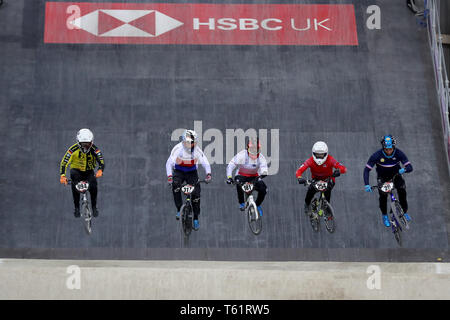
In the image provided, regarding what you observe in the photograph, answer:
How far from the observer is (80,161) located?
1636cm

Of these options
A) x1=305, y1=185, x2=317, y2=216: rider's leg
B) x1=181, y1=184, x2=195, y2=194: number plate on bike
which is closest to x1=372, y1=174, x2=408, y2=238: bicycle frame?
x1=305, y1=185, x2=317, y2=216: rider's leg

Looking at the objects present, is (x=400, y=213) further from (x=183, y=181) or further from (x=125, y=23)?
(x=125, y=23)

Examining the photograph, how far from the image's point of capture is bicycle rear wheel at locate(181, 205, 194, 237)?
1656 cm

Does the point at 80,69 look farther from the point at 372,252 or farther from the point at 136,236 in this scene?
the point at 372,252

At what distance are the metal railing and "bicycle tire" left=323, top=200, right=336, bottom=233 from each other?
463 cm

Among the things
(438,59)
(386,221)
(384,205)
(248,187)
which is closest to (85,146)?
(248,187)

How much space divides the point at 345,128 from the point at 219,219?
4326 mm

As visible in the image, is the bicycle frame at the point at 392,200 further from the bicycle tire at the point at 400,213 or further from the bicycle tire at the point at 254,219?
the bicycle tire at the point at 254,219

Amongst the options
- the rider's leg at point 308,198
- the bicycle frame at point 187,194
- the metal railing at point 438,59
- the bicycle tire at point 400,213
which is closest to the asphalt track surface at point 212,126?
the metal railing at point 438,59

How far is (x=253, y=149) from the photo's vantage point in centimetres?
1630

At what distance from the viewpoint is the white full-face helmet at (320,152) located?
52.6ft

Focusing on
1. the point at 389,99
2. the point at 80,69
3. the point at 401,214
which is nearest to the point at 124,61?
the point at 80,69

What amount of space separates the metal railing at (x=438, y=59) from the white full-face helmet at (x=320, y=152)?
17.0 ft

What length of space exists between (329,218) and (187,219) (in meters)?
3.15
